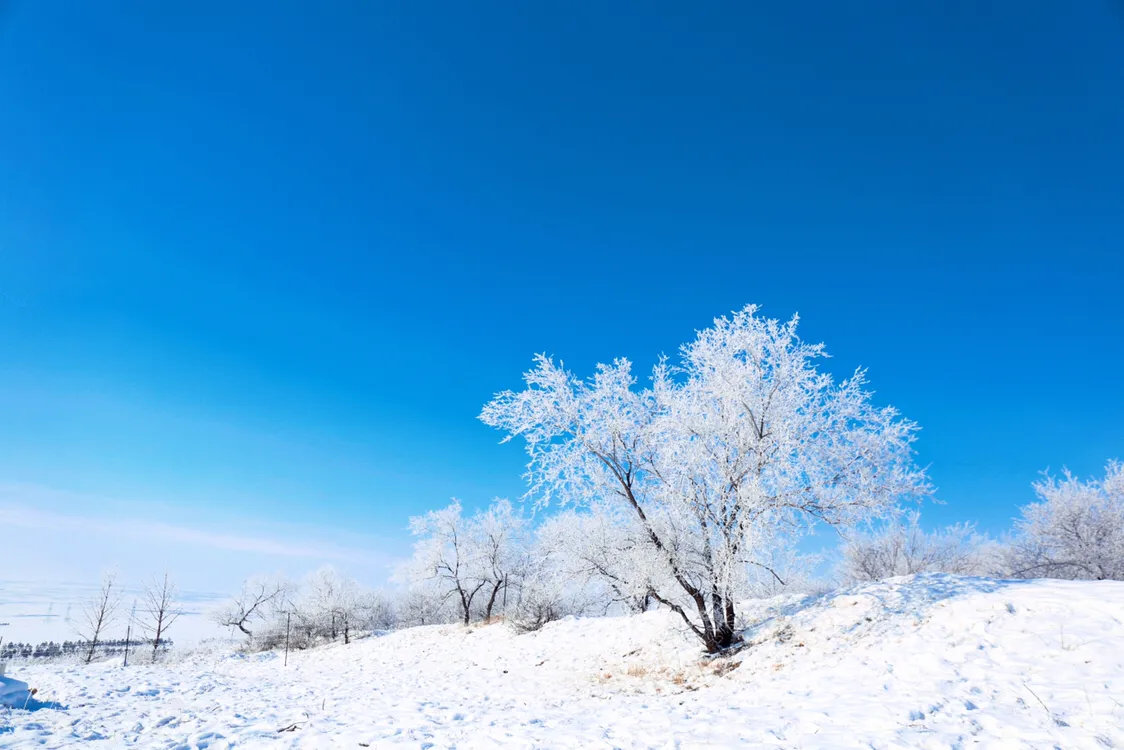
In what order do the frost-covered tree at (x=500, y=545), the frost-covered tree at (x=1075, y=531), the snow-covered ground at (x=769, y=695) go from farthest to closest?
the frost-covered tree at (x=500, y=545), the frost-covered tree at (x=1075, y=531), the snow-covered ground at (x=769, y=695)

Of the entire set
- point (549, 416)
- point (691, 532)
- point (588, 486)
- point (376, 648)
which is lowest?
point (376, 648)

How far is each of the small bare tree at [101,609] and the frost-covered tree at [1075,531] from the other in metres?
69.0

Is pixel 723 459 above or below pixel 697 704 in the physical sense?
above

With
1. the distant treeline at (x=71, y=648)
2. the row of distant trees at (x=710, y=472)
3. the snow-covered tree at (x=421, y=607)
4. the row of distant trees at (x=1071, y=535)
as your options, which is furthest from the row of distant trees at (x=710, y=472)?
the distant treeline at (x=71, y=648)

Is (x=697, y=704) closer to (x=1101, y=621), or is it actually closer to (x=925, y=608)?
(x=925, y=608)

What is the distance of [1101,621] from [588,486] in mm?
11215

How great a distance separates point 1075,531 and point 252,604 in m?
72.8

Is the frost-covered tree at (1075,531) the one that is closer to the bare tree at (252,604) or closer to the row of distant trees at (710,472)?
the row of distant trees at (710,472)

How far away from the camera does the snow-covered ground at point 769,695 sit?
7199 millimetres

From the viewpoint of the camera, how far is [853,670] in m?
10.3

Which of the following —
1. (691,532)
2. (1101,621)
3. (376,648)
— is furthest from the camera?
(376,648)

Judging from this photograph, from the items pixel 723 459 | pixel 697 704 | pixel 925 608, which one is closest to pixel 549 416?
pixel 723 459

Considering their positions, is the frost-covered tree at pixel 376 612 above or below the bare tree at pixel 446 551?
below

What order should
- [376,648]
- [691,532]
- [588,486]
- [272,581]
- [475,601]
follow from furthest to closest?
[272,581] < [475,601] < [376,648] < [588,486] < [691,532]
